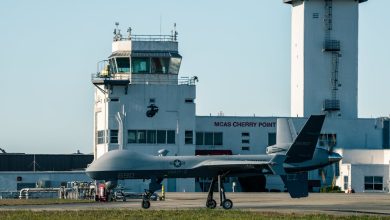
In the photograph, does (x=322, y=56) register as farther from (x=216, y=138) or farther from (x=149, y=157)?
(x=149, y=157)

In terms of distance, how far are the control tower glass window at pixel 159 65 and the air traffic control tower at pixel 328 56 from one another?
1625cm

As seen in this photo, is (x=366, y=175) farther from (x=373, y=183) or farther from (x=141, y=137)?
(x=141, y=137)

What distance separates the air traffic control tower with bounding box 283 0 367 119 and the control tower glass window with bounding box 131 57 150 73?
1775cm

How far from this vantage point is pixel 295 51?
358 ft

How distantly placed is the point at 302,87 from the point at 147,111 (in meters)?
18.4

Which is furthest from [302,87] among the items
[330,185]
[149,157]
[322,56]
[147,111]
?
[149,157]

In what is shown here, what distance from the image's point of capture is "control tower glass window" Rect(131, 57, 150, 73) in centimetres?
9794

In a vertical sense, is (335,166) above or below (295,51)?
below

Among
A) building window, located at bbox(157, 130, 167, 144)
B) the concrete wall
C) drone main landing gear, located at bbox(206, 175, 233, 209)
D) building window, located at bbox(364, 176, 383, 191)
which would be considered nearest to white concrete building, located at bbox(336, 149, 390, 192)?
building window, located at bbox(364, 176, 383, 191)

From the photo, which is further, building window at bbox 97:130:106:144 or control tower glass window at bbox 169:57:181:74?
building window at bbox 97:130:106:144

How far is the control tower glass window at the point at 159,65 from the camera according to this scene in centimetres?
9781

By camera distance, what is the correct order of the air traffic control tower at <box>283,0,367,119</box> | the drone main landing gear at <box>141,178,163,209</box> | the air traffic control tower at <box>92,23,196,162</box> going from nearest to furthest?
the drone main landing gear at <box>141,178,163,209</box> → the air traffic control tower at <box>92,23,196,162</box> → the air traffic control tower at <box>283,0,367,119</box>

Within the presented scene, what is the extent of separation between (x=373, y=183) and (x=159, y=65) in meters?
22.5

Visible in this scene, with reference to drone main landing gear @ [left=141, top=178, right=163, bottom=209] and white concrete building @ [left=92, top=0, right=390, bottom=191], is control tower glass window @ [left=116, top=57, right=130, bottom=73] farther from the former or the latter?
drone main landing gear @ [left=141, top=178, right=163, bottom=209]
